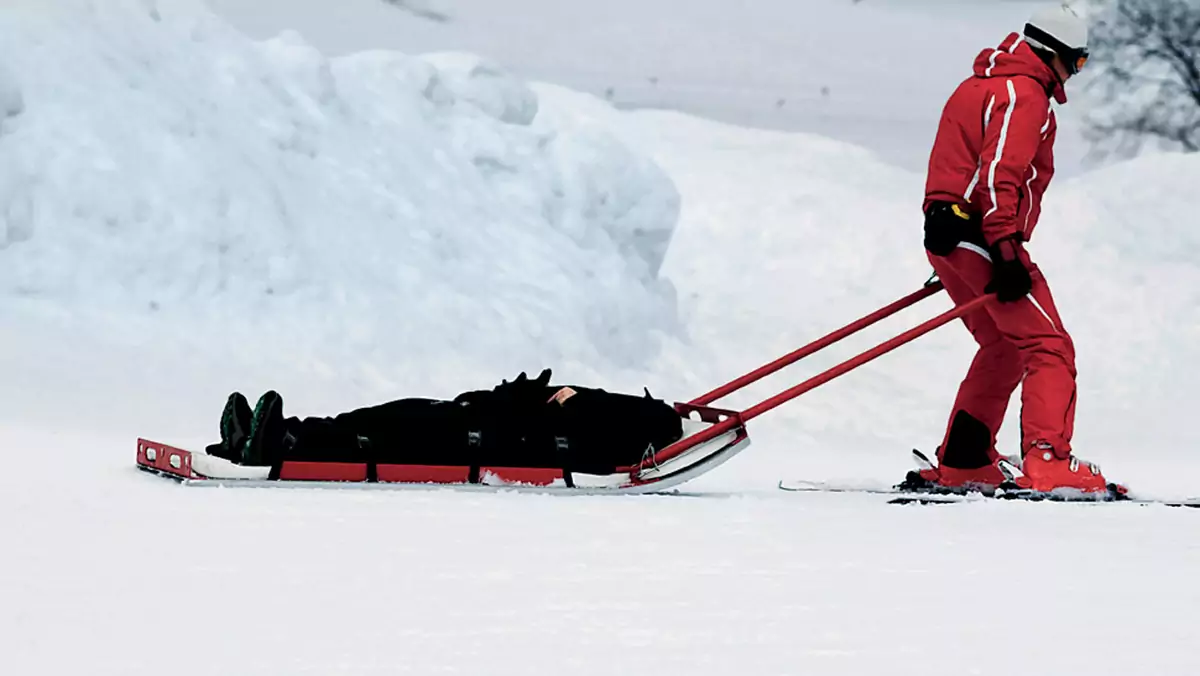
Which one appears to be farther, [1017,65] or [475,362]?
[475,362]

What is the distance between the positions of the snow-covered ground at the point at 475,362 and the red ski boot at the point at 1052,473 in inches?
15.3

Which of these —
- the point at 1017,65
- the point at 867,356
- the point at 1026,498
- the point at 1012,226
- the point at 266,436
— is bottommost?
the point at 1026,498

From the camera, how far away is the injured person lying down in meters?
4.99

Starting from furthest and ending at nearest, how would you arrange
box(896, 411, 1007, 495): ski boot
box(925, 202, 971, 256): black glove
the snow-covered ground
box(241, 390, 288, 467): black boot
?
box(896, 411, 1007, 495): ski boot
box(925, 202, 971, 256): black glove
box(241, 390, 288, 467): black boot
the snow-covered ground

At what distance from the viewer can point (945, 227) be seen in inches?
209

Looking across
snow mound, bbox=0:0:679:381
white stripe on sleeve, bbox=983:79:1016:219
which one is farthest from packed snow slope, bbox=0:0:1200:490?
white stripe on sleeve, bbox=983:79:1016:219

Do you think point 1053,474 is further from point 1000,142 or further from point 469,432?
point 469,432

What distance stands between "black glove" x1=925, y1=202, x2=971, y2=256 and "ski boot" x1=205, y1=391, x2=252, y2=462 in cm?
243

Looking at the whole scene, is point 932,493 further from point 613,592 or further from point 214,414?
point 214,414

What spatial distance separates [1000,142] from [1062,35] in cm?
51

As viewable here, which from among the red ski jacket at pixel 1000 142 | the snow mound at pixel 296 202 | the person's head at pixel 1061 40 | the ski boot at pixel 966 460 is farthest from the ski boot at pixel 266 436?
the snow mound at pixel 296 202

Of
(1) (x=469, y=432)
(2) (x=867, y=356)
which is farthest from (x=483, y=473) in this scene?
(2) (x=867, y=356)

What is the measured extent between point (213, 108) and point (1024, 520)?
7.31 meters

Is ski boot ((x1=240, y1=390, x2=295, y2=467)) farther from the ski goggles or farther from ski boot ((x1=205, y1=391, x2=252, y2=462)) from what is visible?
the ski goggles
